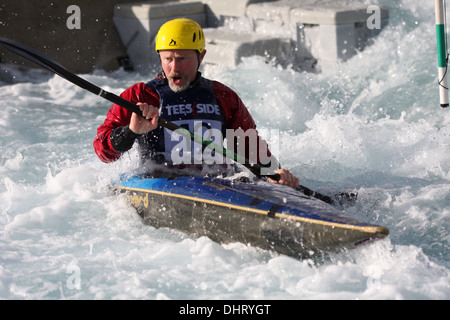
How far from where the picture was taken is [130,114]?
13.2 ft

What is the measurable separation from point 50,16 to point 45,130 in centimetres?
245

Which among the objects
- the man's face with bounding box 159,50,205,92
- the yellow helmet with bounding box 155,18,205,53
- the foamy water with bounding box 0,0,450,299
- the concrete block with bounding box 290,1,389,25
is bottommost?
the foamy water with bounding box 0,0,450,299

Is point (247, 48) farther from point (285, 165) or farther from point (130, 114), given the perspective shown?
point (130, 114)

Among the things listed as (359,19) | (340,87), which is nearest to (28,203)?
(340,87)

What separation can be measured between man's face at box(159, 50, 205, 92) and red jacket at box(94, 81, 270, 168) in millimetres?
139

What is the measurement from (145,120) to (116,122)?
0.36m

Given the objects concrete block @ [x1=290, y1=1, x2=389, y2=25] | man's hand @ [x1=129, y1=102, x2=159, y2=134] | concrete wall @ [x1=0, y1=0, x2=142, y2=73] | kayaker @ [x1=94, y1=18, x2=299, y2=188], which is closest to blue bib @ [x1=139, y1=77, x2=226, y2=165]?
kayaker @ [x1=94, y1=18, x2=299, y2=188]

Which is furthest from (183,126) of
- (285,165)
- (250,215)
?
(285,165)

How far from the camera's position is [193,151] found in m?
4.11

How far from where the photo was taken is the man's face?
4060mm

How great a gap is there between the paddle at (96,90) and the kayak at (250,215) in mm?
170

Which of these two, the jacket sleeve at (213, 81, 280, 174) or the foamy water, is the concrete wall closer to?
the foamy water
